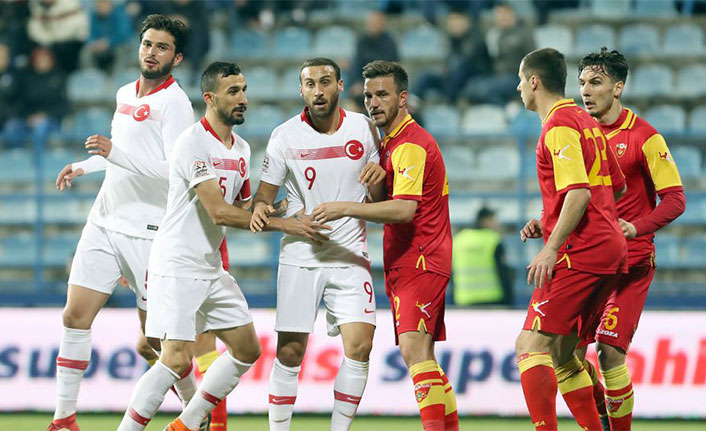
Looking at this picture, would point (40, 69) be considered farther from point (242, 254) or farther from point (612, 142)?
point (612, 142)

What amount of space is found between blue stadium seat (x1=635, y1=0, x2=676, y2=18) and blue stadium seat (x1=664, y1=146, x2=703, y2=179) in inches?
154

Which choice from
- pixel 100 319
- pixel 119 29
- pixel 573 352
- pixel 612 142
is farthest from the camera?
pixel 119 29

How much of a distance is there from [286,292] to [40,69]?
868cm

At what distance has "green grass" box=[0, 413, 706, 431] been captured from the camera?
7840mm

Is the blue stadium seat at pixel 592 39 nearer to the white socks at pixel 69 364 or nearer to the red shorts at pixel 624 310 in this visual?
the red shorts at pixel 624 310

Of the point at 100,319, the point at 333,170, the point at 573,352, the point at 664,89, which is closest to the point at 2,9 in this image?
the point at 100,319

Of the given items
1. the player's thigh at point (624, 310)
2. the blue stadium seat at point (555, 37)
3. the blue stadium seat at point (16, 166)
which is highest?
the blue stadium seat at point (555, 37)

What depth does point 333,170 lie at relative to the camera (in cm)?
601

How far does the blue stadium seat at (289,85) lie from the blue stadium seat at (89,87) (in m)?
2.12

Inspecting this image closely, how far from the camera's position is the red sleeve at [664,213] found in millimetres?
6047

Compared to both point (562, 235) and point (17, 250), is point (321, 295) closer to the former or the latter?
point (562, 235)

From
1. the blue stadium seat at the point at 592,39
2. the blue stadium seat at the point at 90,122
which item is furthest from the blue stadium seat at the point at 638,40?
the blue stadium seat at the point at 90,122

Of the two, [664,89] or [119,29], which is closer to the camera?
[664,89]

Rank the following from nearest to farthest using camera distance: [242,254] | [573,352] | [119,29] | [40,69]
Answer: [573,352] → [242,254] → [40,69] → [119,29]
